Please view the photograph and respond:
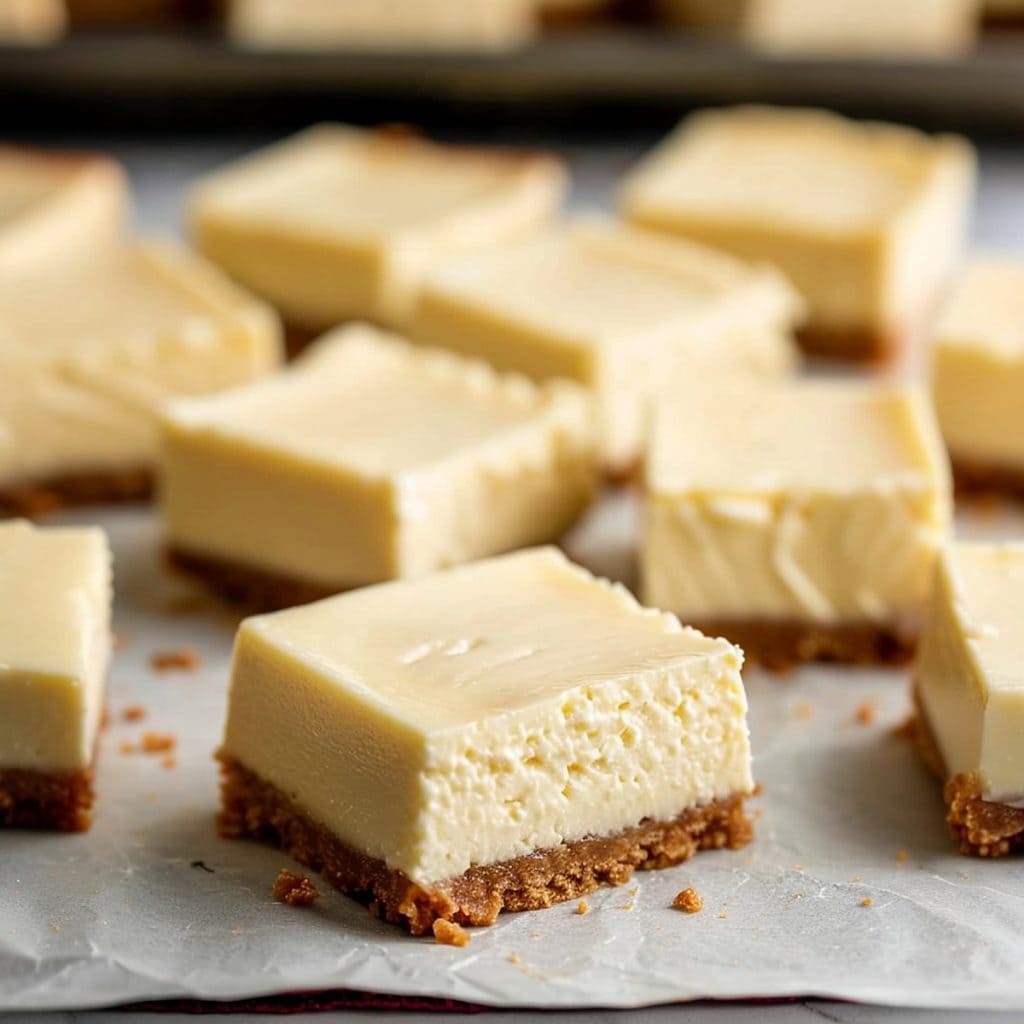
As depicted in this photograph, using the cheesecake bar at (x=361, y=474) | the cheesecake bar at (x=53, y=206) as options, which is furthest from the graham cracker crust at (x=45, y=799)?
the cheesecake bar at (x=53, y=206)

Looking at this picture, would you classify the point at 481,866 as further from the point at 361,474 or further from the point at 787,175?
the point at 787,175

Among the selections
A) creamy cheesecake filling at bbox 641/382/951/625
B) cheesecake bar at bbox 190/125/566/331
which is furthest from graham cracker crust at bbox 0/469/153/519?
creamy cheesecake filling at bbox 641/382/951/625

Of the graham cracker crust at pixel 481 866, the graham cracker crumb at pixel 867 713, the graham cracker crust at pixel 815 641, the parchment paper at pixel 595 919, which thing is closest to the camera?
the parchment paper at pixel 595 919

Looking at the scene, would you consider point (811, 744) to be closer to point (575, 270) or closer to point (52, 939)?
point (52, 939)

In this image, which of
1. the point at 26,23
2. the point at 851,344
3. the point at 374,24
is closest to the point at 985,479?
the point at 851,344

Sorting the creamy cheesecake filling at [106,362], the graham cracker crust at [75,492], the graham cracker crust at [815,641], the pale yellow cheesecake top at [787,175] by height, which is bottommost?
the graham cracker crust at [75,492]

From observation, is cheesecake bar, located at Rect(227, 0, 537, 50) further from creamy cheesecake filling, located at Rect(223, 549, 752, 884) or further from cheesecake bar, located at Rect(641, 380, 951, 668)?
creamy cheesecake filling, located at Rect(223, 549, 752, 884)

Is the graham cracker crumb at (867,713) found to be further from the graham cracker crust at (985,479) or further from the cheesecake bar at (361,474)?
the graham cracker crust at (985,479)
